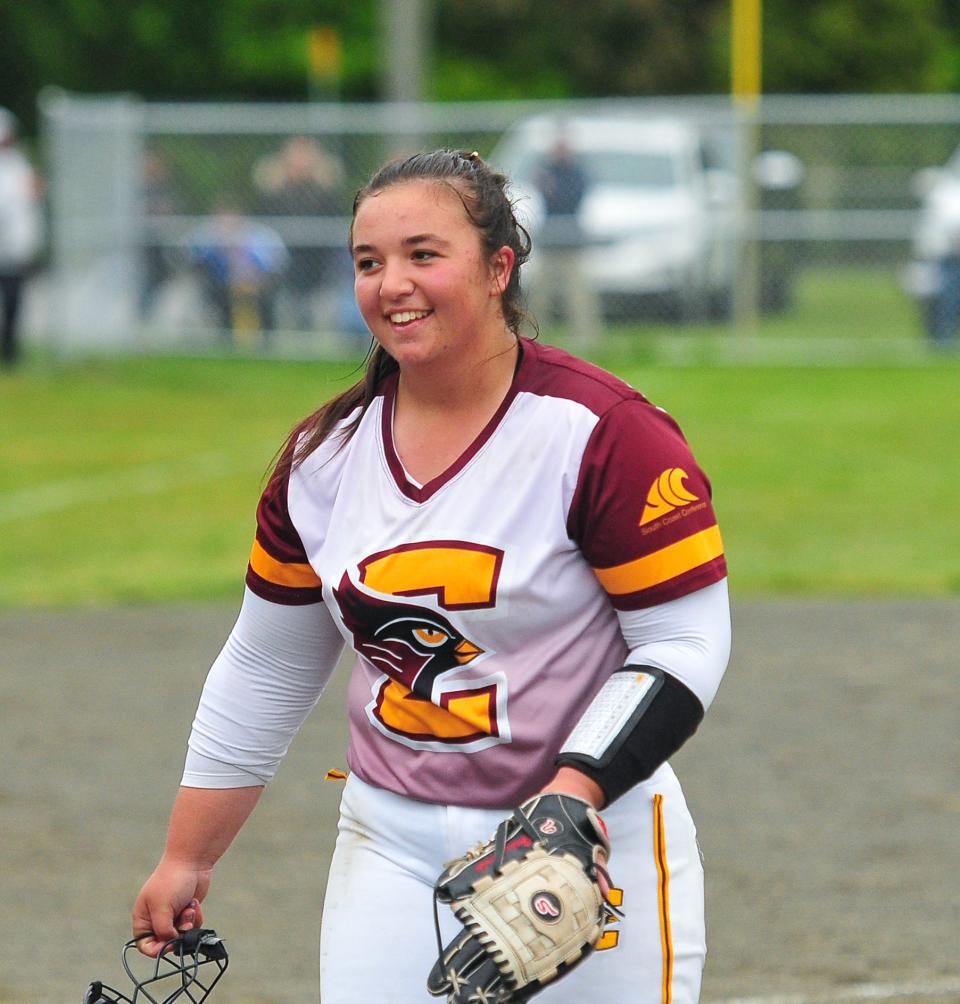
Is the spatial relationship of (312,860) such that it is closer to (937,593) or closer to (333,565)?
(333,565)

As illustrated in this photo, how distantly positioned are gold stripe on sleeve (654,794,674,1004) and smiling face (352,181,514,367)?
74 cm

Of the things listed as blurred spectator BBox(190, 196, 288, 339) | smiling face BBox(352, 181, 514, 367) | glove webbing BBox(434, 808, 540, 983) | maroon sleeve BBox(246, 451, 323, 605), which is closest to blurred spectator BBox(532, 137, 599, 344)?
blurred spectator BBox(190, 196, 288, 339)

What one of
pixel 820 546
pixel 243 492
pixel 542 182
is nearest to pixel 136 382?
pixel 542 182

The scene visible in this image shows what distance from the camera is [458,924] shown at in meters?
2.91

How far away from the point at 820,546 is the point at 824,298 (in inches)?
383

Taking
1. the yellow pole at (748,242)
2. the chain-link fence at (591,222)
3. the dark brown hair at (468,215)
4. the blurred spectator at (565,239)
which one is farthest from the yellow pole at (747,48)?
the dark brown hair at (468,215)

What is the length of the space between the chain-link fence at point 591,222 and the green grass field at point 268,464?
2.48ft

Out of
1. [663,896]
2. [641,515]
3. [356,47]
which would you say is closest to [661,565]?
[641,515]

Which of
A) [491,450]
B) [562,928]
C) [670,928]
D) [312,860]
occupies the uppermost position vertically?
[491,450]

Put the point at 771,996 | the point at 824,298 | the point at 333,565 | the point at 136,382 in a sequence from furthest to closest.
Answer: the point at 824,298
the point at 136,382
the point at 771,996
the point at 333,565

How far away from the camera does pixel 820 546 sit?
10.3 meters

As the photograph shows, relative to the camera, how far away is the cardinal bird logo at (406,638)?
9.37ft

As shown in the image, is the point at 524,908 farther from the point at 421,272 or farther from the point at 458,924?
the point at 421,272

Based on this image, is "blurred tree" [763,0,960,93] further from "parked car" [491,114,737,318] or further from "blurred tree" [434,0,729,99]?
"parked car" [491,114,737,318]
